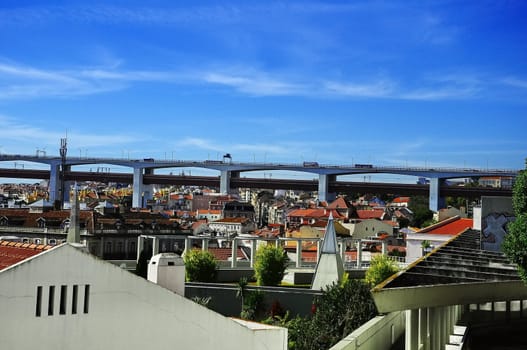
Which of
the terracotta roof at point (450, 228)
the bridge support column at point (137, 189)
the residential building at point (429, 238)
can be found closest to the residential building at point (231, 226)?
the bridge support column at point (137, 189)

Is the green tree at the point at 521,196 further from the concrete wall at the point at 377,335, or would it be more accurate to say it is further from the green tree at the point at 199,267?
the green tree at the point at 199,267

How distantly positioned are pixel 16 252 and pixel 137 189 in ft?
392

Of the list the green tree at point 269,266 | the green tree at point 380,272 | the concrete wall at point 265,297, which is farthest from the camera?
the green tree at point 269,266

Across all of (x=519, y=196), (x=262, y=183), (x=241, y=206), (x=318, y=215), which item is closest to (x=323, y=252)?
(x=519, y=196)

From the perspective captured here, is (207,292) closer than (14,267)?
No

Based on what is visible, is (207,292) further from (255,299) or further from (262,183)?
(262,183)

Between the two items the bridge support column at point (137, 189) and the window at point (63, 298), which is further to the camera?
the bridge support column at point (137, 189)

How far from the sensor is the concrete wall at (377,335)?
11.0m

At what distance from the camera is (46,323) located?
8211 millimetres

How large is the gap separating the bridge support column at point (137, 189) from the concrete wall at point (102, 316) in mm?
116685

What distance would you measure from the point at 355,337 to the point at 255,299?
11632 millimetres

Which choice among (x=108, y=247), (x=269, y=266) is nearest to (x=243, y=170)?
(x=108, y=247)

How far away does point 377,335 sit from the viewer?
13164mm

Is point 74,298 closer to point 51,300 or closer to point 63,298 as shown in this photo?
point 63,298
